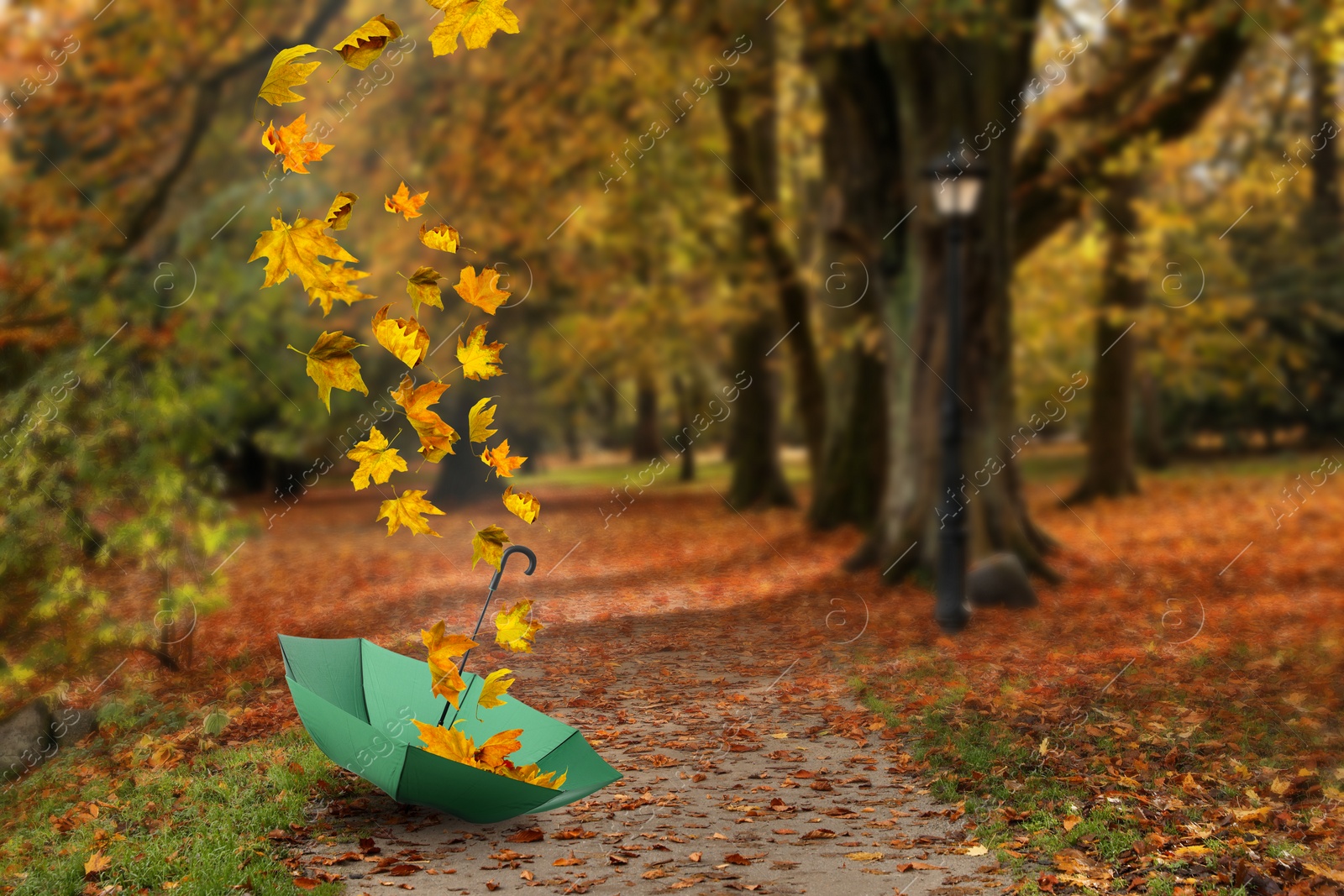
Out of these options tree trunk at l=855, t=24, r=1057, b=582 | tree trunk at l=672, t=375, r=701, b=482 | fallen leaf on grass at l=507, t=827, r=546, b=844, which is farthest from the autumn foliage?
tree trunk at l=672, t=375, r=701, b=482

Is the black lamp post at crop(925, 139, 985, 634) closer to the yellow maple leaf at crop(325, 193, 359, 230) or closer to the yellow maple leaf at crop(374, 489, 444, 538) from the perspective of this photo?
the yellow maple leaf at crop(374, 489, 444, 538)

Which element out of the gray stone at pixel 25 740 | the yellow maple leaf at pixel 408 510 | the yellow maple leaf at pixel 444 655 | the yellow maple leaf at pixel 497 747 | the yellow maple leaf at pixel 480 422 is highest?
the yellow maple leaf at pixel 480 422

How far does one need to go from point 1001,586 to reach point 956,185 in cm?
384

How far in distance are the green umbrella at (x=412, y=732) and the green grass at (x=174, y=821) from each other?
510 millimetres

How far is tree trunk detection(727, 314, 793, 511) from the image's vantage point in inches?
832

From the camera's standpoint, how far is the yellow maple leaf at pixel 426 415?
3707 mm

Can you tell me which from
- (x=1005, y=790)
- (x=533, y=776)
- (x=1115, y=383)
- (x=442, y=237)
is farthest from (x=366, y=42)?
(x=1115, y=383)

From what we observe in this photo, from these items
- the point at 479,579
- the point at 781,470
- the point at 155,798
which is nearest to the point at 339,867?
the point at 155,798

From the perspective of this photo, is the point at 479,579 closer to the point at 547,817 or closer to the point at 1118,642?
the point at 1118,642

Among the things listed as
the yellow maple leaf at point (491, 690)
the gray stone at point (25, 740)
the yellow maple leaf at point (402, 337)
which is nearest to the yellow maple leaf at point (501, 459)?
the yellow maple leaf at point (402, 337)

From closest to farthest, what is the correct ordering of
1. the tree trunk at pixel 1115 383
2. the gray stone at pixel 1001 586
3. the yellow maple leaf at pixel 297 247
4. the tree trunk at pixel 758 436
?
1. the yellow maple leaf at pixel 297 247
2. the gray stone at pixel 1001 586
3. the tree trunk at pixel 1115 383
4. the tree trunk at pixel 758 436

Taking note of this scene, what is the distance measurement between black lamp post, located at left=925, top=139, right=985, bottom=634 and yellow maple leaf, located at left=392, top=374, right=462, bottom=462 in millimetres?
6768

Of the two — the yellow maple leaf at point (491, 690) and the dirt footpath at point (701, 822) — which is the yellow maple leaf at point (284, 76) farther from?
the dirt footpath at point (701, 822)

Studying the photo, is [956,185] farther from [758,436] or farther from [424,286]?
[758,436]
